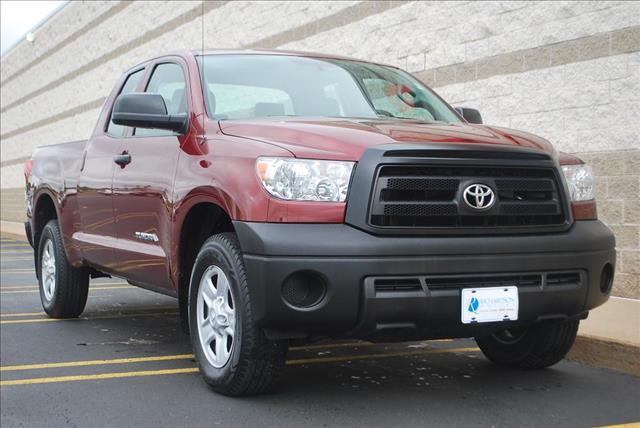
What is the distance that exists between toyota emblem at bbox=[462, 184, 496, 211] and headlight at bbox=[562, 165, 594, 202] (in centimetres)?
70

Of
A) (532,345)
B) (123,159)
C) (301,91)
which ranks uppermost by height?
(301,91)

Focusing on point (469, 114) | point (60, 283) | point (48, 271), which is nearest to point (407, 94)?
point (469, 114)

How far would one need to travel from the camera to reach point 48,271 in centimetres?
799

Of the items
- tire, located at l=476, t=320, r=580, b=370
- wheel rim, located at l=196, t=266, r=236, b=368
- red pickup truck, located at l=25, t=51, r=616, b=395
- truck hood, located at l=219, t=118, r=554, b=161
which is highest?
truck hood, located at l=219, t=118, r=554, b=161

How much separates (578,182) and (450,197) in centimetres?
102

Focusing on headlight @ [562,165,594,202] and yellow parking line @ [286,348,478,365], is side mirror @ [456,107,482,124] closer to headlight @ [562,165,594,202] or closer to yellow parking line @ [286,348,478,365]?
headlight @ [562,165,594,202]

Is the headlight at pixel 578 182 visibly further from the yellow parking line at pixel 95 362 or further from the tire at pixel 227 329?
the yellow parking line at pixel 95 362

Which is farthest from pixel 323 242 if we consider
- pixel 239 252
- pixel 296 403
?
pixel 296 403

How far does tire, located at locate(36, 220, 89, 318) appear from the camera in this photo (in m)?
7.61

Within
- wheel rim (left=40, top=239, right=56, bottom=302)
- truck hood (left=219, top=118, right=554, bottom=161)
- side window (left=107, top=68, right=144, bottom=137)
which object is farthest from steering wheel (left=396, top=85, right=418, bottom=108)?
wheel rim (left=40, top=239, right=56, bottom=302)

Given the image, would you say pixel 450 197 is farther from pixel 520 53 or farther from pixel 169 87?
pixel 520 53

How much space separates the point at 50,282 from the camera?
26.0ft

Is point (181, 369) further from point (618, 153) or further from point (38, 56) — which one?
point (38, 56)

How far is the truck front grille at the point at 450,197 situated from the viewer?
4.38 metres
